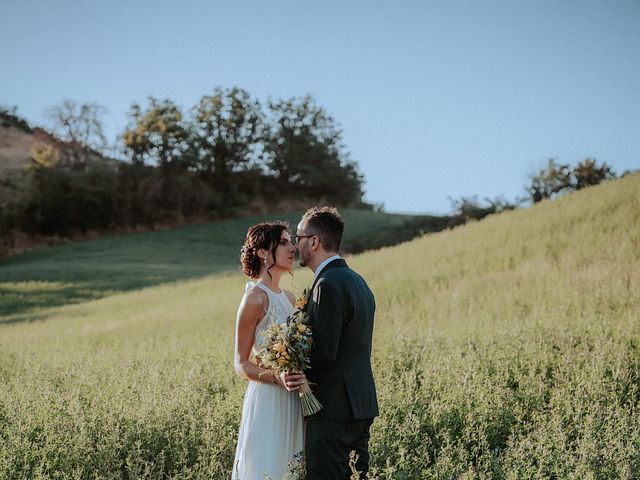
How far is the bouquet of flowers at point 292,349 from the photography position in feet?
12.3

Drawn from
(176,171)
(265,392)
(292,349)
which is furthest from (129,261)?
(292,349)

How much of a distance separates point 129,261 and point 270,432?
36.7 meters

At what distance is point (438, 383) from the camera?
22.2 feet

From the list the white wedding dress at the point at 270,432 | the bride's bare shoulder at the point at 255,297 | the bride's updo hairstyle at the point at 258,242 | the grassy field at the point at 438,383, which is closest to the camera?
the white wedding dress at the point at 270,432

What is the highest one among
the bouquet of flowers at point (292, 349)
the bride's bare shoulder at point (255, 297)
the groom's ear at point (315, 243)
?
the groom's ear at point (315, 243)

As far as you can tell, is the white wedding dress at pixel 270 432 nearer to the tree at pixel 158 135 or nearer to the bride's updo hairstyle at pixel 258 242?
the bride's updo hairstyle at pixel 258 242

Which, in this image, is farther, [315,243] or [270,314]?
[270,314]

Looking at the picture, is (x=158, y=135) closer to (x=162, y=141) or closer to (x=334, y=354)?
(x=162, y=141)

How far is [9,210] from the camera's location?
145 feet

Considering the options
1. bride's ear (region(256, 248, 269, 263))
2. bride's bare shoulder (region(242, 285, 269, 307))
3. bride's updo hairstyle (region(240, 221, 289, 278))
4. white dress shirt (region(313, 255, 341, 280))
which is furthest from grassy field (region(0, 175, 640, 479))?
bride's ear (region(256, 248, 269, 263))

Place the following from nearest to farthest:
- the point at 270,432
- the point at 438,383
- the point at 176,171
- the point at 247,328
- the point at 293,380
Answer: the point at 293,380, the point at 270,432, the point at 247,328, the point at 438,383, the point at 176,171

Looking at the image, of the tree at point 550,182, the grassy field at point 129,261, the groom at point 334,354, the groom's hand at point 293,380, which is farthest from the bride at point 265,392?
the tree at point 550,182

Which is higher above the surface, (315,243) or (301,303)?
(315,243)

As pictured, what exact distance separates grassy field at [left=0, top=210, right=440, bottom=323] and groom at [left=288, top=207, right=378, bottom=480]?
2099cm
